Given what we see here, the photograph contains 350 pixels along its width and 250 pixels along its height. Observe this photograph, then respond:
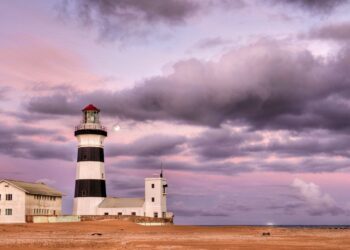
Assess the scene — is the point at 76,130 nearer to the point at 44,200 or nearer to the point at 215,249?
the point at 44,200

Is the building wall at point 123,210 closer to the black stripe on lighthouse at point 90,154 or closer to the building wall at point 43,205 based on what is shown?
the black stripe on lighthouse at point 90,154

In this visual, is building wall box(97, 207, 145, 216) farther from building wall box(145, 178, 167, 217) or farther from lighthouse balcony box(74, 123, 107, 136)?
lighthouse balcony box(74, 123, 107, 136)

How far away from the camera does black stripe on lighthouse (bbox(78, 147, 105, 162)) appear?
79000 mm

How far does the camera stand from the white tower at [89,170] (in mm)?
78750

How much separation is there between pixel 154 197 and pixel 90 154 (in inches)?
443

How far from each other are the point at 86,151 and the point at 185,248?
155 feet

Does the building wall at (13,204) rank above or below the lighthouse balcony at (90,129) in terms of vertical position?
below

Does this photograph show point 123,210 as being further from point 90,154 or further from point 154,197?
point 90,154

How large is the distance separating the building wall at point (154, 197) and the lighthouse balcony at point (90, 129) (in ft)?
33.3

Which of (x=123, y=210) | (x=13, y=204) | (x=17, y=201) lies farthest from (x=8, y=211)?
(x=123, y=210)

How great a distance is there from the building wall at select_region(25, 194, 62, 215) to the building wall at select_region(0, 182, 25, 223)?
942 millimetres

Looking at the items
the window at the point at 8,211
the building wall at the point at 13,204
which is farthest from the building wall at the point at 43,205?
Answer: the window at the point at 8,211

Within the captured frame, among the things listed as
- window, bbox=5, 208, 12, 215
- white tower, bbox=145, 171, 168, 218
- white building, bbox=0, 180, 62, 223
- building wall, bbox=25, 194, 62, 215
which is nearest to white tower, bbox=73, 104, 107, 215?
building wall, bbox=25, 194, 62, 215

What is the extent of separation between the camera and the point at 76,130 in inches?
3184
